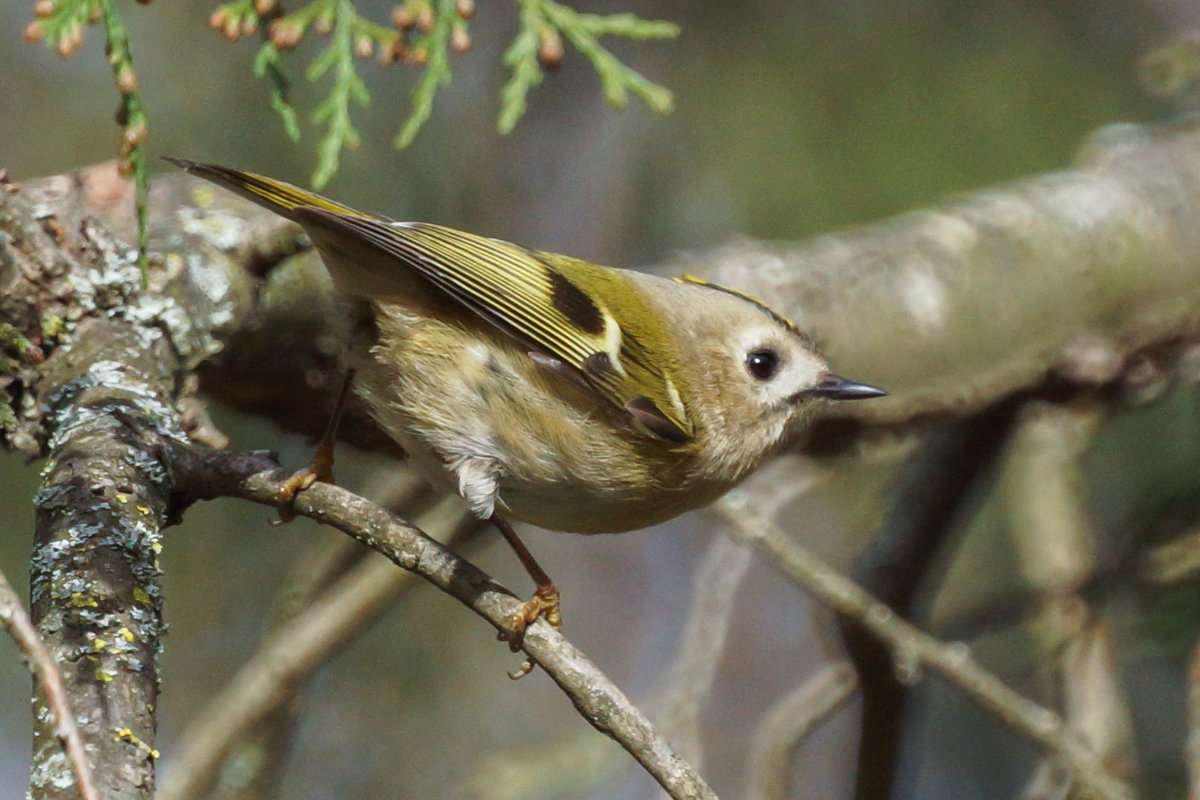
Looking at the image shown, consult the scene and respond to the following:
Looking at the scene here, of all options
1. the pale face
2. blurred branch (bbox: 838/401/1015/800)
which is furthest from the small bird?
blurred branch (bbox: 838/401/1015/800)

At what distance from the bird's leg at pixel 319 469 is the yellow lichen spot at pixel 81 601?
0.85 ft

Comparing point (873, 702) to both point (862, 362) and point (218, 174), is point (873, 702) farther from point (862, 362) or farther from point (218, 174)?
point (218, 174)

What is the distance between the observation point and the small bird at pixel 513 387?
178cm

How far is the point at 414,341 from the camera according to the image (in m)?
1.84

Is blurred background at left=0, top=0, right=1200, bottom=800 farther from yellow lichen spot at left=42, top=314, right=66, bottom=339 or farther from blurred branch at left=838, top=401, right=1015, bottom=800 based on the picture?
yellow lichen spot at left=42, top=314, right=66, bottom=339

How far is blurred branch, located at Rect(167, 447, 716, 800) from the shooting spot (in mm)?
1254

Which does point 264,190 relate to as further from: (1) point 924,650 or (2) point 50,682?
(1) point 924,650

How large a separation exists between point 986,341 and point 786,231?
1.18m

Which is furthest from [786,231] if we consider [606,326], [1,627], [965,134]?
[1,627]

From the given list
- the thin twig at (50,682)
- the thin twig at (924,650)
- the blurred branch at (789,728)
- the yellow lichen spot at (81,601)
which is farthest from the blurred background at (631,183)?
the thin twig at (50,682)

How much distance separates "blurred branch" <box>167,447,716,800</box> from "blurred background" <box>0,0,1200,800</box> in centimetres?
187

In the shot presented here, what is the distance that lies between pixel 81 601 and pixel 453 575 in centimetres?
39

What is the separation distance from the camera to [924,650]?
2164mm

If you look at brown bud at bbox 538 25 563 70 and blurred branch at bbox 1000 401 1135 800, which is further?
blurred branch at bbox 1000 401 1135 800
